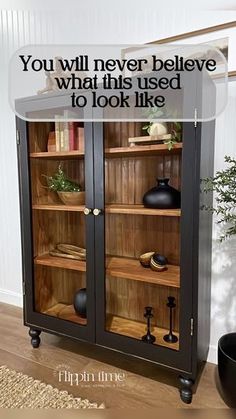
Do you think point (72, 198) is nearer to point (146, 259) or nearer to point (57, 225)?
point (57, 225)

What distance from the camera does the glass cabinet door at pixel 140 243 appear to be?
1.37 meters

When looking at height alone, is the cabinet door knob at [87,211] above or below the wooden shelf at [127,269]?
above

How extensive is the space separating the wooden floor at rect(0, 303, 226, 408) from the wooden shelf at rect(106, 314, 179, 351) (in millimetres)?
129

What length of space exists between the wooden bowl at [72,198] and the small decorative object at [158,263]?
484 millimetres

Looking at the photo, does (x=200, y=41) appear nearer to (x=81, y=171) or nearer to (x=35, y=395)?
(x=81, y=171)

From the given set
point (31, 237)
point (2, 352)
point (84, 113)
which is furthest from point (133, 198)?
point (2, 352)

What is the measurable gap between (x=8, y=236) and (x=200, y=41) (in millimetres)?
1888

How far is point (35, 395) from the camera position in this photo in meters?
1.33

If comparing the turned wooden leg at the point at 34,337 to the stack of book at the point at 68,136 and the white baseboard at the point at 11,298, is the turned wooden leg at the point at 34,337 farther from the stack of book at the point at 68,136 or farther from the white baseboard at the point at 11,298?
the stack of book at the point at 68,136

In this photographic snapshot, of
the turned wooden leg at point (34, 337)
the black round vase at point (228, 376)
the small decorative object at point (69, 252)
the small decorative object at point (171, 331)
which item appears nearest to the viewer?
the black round vase at point (228, 376)

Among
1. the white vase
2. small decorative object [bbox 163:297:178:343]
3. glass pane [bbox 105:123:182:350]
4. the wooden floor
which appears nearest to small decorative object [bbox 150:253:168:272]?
glass pane [bbox 105:123:182:350]

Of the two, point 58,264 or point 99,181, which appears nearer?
point 99,181

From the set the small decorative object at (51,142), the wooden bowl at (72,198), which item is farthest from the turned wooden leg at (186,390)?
the small decorative object at (51,142)

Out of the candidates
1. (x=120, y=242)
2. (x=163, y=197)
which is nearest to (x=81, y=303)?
(x=120, y=242)
